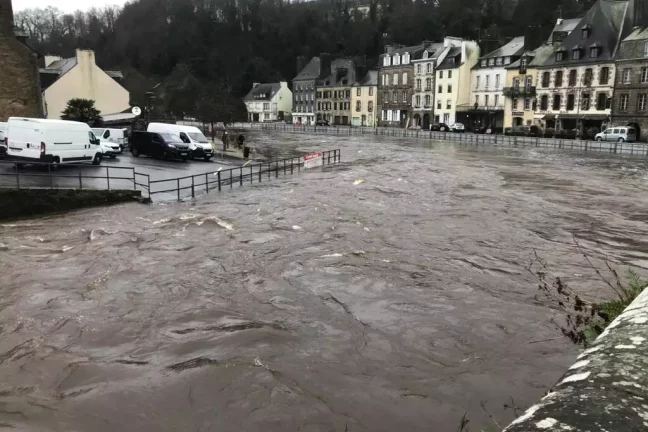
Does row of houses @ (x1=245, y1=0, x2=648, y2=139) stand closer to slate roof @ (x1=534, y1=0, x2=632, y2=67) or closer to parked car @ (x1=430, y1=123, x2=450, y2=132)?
slate roof @ (x1=534, y1=0, x2=632, y2=67)

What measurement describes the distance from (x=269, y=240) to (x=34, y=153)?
13085mm

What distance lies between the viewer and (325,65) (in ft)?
342

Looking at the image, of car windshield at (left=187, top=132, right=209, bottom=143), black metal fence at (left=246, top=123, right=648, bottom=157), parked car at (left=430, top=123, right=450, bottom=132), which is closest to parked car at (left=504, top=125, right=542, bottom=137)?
black metal fence at (left=246, top=123, right=648, bottom=157)

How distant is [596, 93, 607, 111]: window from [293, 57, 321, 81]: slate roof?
56843 mm

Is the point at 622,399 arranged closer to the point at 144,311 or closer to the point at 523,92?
the point at 144,311

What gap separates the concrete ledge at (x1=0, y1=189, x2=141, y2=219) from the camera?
1811 centimetres

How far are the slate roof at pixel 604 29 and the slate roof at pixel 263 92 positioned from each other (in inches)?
2511

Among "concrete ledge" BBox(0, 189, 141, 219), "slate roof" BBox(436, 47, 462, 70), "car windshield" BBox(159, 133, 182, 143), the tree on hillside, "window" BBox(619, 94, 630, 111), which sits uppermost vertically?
"slate roof" BBox(436, 47, 462, 70)

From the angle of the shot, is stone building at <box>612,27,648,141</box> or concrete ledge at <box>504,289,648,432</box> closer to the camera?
concrete ledge at <box>504,289,648,432</box>

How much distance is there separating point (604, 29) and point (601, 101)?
7.56m

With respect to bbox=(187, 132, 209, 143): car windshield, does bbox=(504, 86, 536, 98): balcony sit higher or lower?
higher

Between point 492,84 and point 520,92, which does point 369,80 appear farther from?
point 520,92

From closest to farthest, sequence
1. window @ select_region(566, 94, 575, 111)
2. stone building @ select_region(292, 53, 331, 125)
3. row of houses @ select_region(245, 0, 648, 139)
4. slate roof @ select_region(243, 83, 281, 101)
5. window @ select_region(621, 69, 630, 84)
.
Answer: window @ select_region(621, 69, 630, 84), row of houses @ select_region(245, 0, 648, 139), window @ select_region(566, 94, 575, 111), stone building @ select_region(292, 53, 331, 125), slate roof @ select_region(243, 83, 281, 101)

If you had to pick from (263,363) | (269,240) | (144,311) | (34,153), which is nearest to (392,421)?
(263,363)
